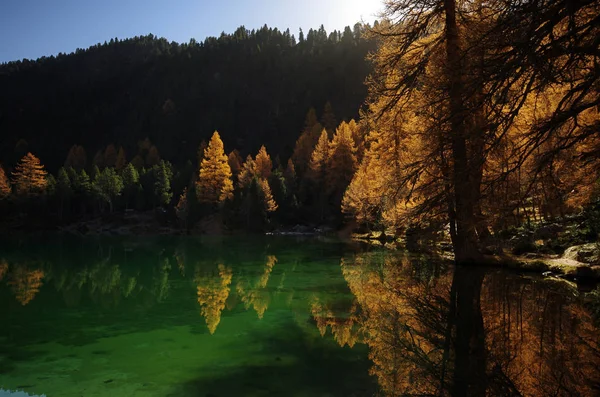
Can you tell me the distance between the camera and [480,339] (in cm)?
638

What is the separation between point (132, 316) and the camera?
9.77m

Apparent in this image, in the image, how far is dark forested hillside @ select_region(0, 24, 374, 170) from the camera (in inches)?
5064

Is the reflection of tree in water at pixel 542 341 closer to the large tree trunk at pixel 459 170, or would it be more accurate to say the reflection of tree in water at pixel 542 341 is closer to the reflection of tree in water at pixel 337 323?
the large tree trunk at pixel 459 170

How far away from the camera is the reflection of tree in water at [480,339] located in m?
4.74

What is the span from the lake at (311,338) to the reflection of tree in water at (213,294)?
0.18ft

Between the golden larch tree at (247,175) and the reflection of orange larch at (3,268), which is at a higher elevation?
the golden larch tree at (247,175)

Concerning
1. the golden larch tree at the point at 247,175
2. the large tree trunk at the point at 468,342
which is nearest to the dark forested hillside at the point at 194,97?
the golden larch tree at the point at 247,175

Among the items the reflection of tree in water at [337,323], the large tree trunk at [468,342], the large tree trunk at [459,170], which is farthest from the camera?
the large tree trunk at [459,170]

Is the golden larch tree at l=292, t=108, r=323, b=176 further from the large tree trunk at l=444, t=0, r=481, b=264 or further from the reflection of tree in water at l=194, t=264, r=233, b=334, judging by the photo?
the large tree trunk at l=444, t=0, r=481, b=264

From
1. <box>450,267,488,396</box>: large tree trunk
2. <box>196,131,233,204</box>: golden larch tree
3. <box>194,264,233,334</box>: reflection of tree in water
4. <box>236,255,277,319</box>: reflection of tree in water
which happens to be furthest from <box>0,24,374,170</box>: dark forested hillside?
<box>450,267,488,396</box>: large tree trunk

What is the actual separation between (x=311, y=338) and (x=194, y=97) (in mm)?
153034

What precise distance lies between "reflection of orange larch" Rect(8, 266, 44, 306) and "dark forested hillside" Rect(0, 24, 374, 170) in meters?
92.7

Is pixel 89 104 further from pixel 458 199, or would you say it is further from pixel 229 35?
pixel 458 199

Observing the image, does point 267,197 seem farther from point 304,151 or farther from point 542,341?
point 542,341
